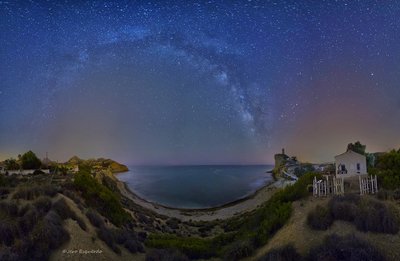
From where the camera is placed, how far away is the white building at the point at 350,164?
18.4 m

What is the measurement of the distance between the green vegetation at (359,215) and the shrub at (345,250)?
135 centimetres

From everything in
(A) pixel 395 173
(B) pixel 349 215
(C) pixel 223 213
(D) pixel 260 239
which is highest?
(A) pixel 395 173

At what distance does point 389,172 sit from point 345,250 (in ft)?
35.6

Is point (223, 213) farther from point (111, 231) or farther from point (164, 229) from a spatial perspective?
point (111, 231)

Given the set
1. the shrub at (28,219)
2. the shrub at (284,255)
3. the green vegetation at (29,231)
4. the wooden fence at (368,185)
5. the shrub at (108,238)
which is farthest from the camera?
the wooden fence at (368,185)

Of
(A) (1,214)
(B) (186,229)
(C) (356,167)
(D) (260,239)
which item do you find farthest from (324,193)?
(A) (1,214)

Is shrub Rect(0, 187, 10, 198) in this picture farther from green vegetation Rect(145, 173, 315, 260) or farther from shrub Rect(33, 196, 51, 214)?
green vegetation Rect(145, 173, 315, 260)

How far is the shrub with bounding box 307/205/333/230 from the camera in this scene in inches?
452

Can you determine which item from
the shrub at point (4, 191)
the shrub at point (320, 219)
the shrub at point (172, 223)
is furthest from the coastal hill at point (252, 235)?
the shrub at point (172, 223)

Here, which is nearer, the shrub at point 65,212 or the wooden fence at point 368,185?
the shrub at point 65,212

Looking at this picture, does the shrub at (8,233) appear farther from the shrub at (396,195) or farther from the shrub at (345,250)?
the shrub at (396,195)

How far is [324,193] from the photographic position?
15852 mm

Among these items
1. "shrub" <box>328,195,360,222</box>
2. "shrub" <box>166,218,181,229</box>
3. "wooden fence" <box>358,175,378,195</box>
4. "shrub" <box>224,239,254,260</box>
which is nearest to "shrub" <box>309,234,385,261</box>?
"shrub" <box>328,195,360,222</box>

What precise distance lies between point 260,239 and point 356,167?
9.57 meters
